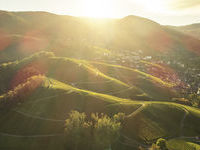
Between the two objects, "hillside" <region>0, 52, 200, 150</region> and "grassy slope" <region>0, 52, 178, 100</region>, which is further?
"grassy slope" <region>0, 52, 178, 100</region>

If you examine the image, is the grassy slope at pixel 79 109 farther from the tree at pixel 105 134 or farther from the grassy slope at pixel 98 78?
the grassy slope at pixel 98 78

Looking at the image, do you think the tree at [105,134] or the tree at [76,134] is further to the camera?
the tree at [76,134]

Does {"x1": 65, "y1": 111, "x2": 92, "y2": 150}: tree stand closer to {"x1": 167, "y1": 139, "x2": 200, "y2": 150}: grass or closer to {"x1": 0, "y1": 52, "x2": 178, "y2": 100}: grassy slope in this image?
{"x1": 167, "y1": 139, "x2": 200, "y2": 150}: grass

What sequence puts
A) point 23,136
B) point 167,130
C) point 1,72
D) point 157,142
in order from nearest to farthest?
point 157,142
point 23,136
point 167,130
point 1,72

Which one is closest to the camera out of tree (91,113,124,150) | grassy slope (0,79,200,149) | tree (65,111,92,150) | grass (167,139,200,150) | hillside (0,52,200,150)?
tree (91,113,124,150)

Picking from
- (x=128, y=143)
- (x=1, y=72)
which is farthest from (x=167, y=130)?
(x=1, y=72)

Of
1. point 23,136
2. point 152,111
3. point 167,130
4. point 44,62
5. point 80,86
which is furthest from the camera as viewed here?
point 44,62

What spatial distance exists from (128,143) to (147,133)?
422 inches

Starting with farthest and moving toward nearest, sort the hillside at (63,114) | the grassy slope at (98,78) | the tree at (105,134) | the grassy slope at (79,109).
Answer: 1. the grassy slope at (98,78)
2. the grassy slope at (79,109)
3. the hillside at (63,114)
4. the tree at (105,134)

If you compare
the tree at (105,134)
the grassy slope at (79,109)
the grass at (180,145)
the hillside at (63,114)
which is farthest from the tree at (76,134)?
the grass at (180,145)

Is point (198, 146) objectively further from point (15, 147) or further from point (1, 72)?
point (1, 72)

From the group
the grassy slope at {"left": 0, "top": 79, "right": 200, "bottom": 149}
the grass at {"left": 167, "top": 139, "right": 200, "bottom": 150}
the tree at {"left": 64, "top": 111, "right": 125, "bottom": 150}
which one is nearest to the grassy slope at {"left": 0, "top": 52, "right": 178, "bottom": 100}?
the grassy slope at {"left": 0, "top": 79, "right": 200, "bottom": 149}

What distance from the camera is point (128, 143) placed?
71.4m

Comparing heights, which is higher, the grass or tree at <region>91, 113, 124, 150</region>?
tree at <region>91, 113, 124, 150</region>
